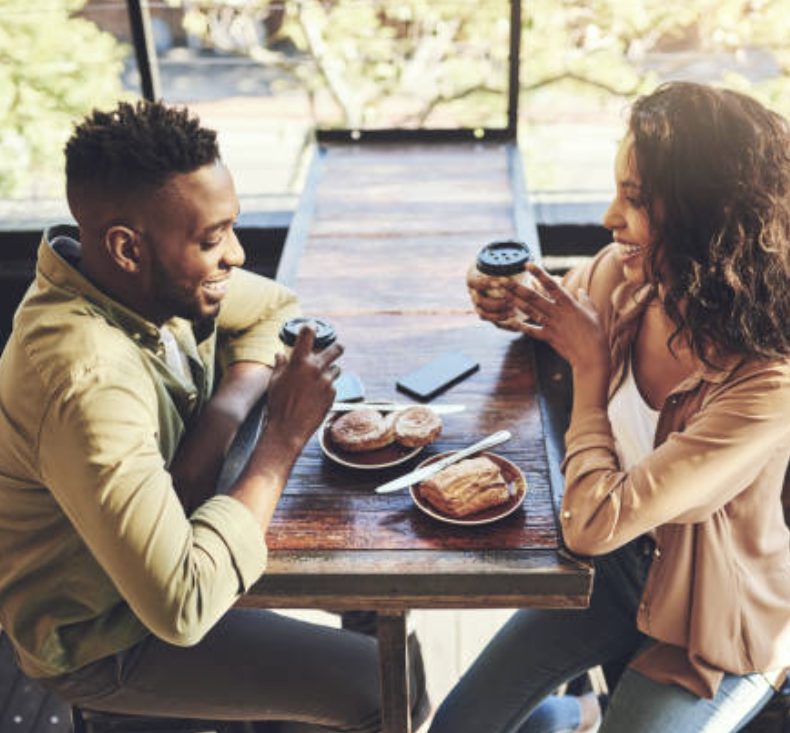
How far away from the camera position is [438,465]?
1.46 metres

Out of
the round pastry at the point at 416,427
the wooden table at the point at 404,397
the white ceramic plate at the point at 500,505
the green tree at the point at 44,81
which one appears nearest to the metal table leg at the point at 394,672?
the wooden table at the point at 404,397

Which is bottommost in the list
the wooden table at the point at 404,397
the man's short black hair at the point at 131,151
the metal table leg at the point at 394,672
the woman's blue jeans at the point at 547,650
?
the woman's blue jeans at the point at 547,650

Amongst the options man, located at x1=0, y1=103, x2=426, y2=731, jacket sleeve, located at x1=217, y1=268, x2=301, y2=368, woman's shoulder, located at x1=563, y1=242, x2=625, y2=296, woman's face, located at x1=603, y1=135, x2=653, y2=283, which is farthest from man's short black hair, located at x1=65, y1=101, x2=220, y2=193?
woman's shoulder, located at x1=563, y1=242, x2=625, y2=296

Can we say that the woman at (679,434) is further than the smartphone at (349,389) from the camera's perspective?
No

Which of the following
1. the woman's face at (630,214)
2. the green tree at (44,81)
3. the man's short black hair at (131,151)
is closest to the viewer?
the man's short black hair at (131,151)

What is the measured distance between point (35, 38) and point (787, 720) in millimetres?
2992

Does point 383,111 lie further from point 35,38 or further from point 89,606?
point 89,606

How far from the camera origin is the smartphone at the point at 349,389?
1.65m

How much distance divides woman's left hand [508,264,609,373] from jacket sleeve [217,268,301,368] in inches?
18.5

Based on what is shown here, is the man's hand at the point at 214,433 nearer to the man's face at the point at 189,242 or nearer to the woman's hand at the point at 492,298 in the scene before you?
the man's face at the point at 189,242

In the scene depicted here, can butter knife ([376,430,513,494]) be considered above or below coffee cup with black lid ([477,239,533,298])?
below

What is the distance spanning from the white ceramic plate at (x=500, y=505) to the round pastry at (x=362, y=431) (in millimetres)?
90

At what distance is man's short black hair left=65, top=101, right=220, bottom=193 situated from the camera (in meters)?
1.34

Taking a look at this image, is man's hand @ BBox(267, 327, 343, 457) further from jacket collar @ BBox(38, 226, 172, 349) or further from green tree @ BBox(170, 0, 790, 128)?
green tree @ BBox(170, 0, 790, 128)
